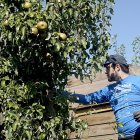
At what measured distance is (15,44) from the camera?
3.66 meters

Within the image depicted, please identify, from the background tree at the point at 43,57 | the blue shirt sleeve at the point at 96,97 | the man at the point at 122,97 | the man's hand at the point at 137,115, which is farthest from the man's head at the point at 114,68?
the man's hand at the point at 137,115

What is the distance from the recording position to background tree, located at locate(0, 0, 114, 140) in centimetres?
350

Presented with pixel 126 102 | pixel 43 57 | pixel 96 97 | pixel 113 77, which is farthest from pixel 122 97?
pixel 43 57

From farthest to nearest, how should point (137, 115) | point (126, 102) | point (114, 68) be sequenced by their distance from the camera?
point (114, 68) < point (126, 102) < point (137, 115)

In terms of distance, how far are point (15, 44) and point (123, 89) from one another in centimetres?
127

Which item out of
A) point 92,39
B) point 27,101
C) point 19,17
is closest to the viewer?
point 19,17

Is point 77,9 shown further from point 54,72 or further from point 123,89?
point 123,89

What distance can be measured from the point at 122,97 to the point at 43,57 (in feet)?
3.26

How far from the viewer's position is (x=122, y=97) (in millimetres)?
4164

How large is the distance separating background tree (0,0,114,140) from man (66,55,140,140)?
0.31 meters

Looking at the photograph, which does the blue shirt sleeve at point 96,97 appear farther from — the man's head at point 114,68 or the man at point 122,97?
the man's head at point 114,68

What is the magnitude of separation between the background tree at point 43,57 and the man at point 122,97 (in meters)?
0.31

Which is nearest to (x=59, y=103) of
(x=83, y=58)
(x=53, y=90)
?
(x=53, y=90)

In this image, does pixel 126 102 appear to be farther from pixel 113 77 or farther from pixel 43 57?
pixel 43 57
